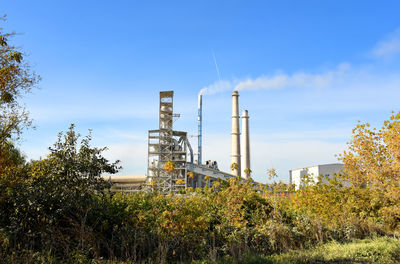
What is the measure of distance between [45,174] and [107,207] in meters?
1.74

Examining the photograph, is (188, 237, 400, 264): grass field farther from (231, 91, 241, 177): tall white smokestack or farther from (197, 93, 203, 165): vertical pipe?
(197, 93, 203, 165): vertical pipe

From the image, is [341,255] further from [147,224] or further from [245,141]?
[245,141]

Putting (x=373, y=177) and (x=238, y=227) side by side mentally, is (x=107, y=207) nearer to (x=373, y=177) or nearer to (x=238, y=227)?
(x=238, y=227)

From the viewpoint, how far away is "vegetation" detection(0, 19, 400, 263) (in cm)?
776

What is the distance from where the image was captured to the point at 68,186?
799 cm

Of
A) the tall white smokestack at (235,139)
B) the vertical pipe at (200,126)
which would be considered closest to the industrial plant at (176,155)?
the tall white smokestack at (235,139)

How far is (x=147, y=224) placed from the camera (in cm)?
876

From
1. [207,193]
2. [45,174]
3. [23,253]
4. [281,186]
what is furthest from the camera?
[281,186]

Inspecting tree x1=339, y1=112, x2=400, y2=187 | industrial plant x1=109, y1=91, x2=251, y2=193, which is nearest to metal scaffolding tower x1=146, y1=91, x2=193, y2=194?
industrial plant x1=109, y1=91, x2=251, y2=193

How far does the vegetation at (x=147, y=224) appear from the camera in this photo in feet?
25.5

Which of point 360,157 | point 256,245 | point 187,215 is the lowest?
point 256,245

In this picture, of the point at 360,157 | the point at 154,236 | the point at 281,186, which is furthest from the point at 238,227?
the point at 360,157

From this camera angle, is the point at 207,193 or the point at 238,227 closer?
the point at 238,227

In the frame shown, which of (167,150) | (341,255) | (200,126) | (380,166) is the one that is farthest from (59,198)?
(200,126)
